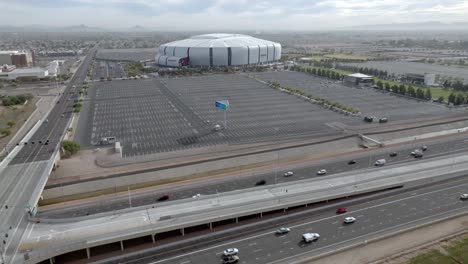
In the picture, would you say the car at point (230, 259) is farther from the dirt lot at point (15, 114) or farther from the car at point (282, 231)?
the dirt lot at point (15, 114)

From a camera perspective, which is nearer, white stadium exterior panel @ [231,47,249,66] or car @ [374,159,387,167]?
car @ [374,159,387,167]

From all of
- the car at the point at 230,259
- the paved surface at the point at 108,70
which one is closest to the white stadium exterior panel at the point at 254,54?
the paved surface at the point at 108,70

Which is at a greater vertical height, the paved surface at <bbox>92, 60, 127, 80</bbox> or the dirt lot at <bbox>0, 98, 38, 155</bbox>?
the paved surface at <bbox>92, 60, 127, 80</bbox>

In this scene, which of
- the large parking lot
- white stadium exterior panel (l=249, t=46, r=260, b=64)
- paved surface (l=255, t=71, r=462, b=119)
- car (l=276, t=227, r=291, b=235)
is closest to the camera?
car (l=276, t=227, r=291, b=235)

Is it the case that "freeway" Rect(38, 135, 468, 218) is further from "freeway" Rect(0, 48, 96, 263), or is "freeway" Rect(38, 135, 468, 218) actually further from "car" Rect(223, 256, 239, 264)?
"car" Rect(223, 256, 239, 264)

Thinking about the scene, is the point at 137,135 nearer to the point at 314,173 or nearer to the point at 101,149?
the point at 101,149

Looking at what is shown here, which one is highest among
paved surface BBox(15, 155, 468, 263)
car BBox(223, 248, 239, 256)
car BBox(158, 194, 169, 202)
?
paved surface BBox(15, 155, 468, 263)

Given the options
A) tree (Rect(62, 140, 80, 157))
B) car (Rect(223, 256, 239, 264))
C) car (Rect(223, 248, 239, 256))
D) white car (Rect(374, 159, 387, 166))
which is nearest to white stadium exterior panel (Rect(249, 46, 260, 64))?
white car (Rect(374, 159, 387, 166))

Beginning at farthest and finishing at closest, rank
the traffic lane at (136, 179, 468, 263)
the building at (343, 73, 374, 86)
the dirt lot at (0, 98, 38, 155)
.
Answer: the building at (343, 73, 374, 86), the dirt lot at (0, 98, 38, 155), the traffic lane at (136, 179, 468, 263)
